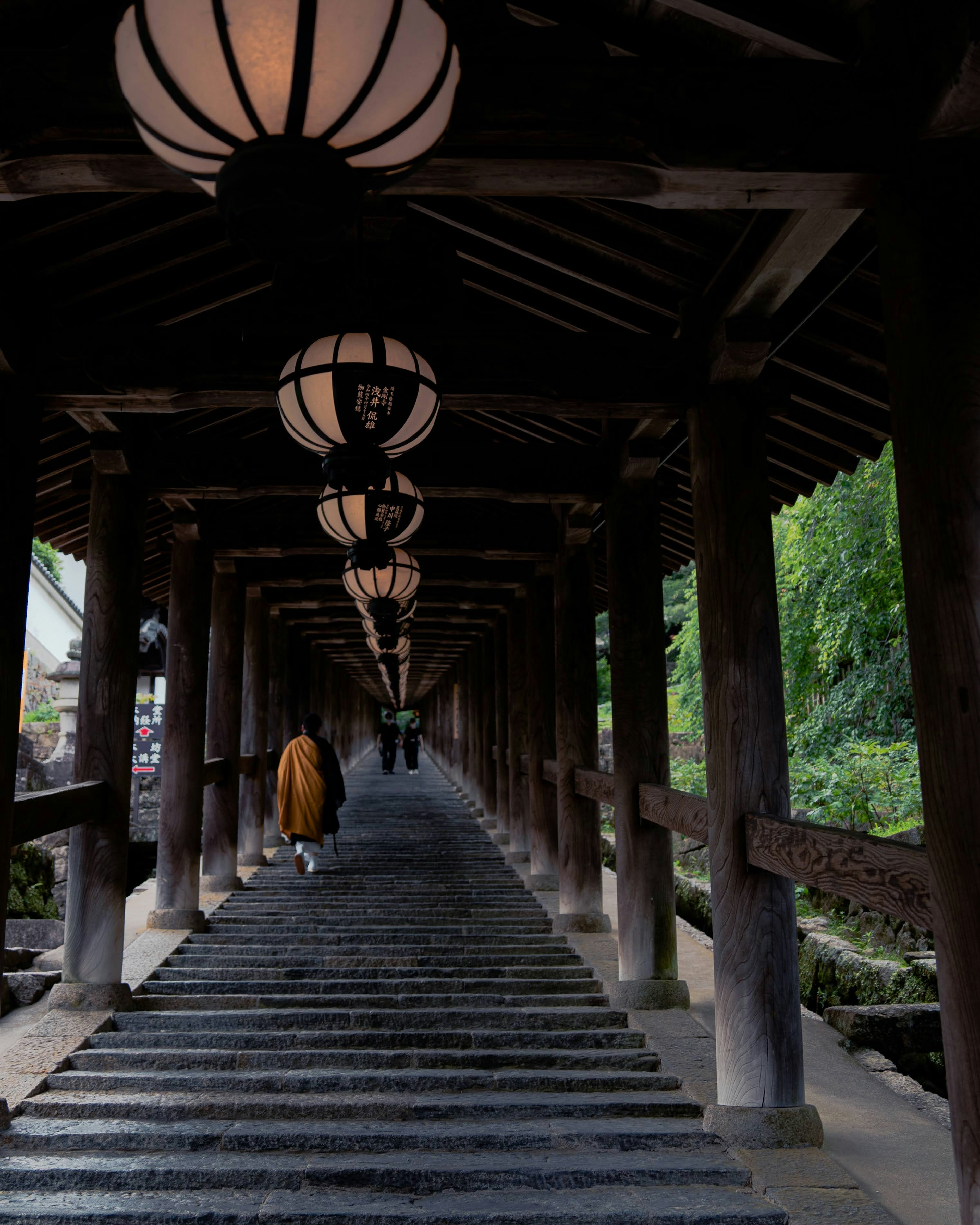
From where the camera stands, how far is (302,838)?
1051cm

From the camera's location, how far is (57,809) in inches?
209

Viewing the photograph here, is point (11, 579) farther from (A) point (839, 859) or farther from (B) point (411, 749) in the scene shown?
(B) point (411, 749)

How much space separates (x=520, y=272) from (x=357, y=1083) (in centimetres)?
448

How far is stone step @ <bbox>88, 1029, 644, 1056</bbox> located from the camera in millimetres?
5434

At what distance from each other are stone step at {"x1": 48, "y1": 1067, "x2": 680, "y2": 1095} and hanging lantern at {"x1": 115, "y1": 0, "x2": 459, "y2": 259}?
446 centimetres

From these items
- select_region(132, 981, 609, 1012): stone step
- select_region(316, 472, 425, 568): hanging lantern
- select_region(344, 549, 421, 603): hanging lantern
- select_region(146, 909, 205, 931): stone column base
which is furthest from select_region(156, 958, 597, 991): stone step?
select_region(316, 472, 425, 568): hanging lantern

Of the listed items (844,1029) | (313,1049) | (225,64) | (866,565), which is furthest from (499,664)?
(225,64)

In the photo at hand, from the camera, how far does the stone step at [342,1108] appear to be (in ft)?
15.2

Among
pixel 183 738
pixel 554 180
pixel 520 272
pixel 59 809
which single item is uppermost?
pixel 520 272

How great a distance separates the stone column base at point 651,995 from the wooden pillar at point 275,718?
8268 millimetres

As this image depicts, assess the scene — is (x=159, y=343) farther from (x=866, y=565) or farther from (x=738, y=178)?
(x=866, y=565)

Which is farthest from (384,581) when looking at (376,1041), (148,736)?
(148,736)

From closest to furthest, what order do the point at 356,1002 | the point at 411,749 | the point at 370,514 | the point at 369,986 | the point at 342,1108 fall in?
the point at 342,1108 < the point at 370,514 < the point at 356,1002 < the point at 369,986 < the point at 411,749

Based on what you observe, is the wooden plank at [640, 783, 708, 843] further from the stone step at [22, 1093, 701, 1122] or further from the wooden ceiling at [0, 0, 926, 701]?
the wooden ceiling at [0, 0, 926, 701]
